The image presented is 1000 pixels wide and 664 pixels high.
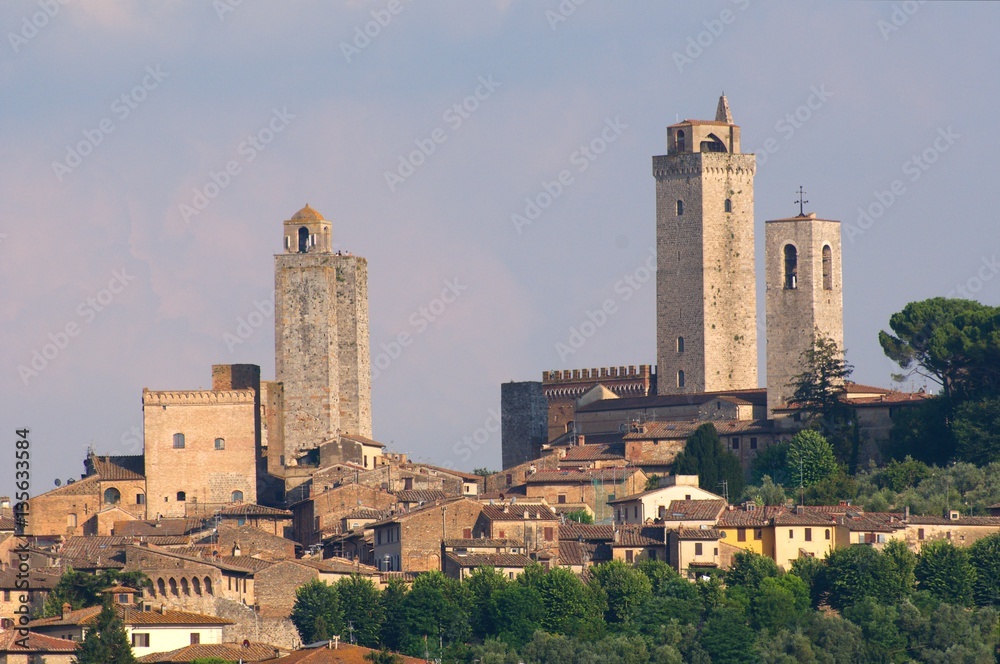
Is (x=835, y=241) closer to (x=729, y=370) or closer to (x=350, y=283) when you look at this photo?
(x=729, y=370)

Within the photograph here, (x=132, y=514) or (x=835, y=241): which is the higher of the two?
(x=835, y=241)

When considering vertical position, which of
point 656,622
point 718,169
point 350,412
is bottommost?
point 656,622

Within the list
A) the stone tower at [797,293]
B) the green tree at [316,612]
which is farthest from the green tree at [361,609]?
the stone tower at [797,293]

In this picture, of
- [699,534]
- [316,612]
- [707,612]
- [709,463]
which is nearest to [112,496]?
[316,612]

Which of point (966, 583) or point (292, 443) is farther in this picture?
point (292, 443)

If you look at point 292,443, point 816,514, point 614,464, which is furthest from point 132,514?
point 816,514

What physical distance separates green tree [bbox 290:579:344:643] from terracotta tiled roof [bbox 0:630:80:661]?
671 cm

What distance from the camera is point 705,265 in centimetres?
9806

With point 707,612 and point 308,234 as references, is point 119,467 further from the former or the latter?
point 707,612

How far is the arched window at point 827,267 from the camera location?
3725 inches

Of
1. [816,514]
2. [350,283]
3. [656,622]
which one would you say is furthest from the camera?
[350,283]

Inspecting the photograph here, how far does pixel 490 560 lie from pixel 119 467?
15478mm

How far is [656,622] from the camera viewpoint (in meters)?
78.0

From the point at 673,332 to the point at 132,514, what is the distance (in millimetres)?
18114
